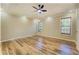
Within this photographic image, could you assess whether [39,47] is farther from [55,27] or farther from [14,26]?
[14,26]

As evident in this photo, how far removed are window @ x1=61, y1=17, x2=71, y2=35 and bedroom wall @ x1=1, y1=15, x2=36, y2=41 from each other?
2.02 ft

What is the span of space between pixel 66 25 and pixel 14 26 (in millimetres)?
1031

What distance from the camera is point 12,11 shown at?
8.73 feet

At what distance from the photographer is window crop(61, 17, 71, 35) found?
2.64 metres

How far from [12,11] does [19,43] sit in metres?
0.65

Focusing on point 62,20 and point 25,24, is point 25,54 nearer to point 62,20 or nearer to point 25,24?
point 25,24

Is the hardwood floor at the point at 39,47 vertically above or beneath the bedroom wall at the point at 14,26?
beneath

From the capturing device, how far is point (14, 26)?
2645mm

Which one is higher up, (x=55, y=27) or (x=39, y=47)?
(x=55, y=27)

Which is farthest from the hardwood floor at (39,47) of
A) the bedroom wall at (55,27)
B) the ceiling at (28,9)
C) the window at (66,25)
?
the ceiling at (28,9)

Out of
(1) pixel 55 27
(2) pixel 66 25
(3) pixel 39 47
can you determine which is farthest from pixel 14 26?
(2) pixel 66 25

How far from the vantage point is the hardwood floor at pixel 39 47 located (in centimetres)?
268

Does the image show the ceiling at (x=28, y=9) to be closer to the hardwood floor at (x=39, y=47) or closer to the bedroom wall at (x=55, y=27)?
the bedroom wall at (x=55, y=27)

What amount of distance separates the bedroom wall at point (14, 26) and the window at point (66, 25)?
0.62 meters
